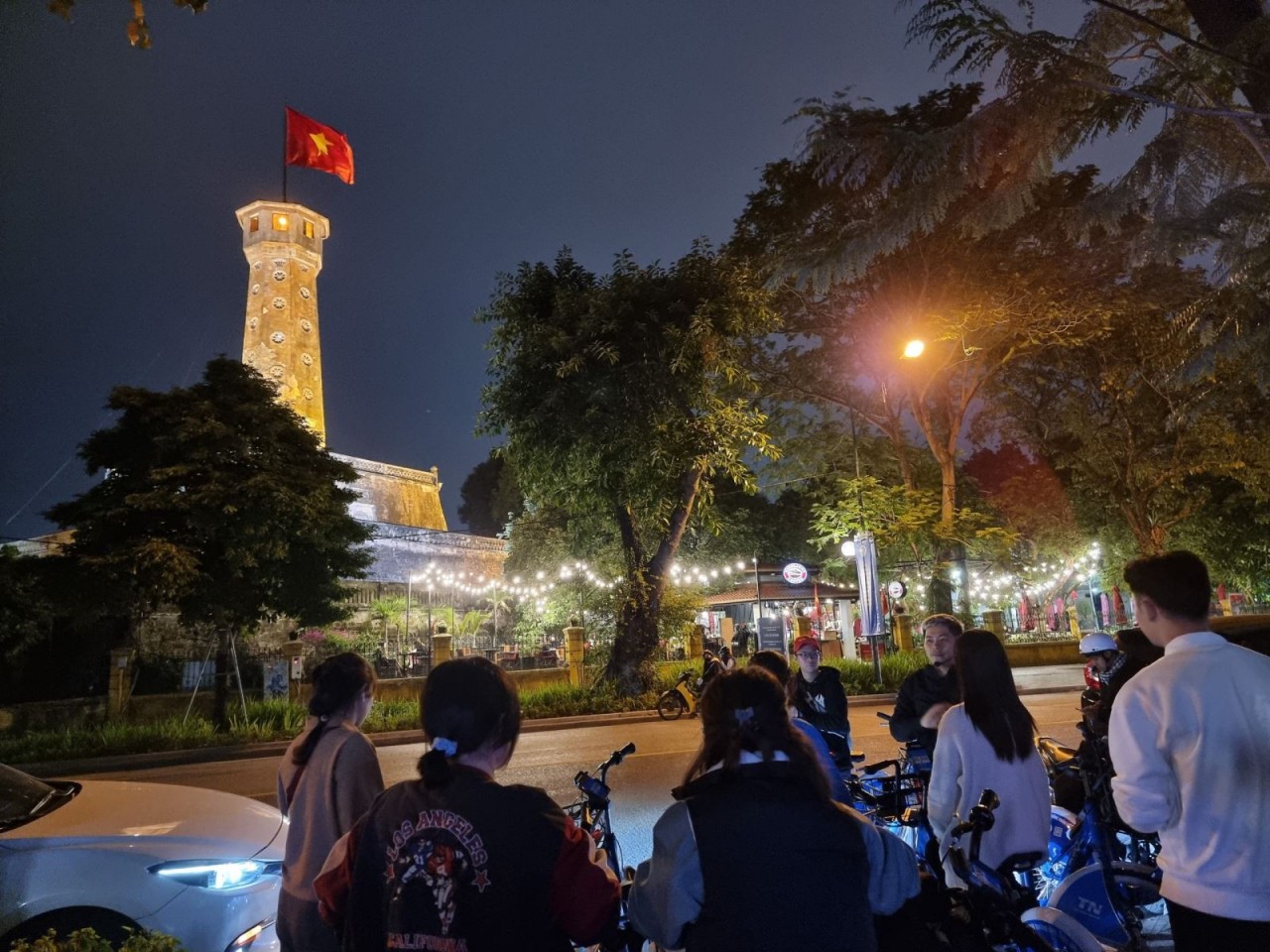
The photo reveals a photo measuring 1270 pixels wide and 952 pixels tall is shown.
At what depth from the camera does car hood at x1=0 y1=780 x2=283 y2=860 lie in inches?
144

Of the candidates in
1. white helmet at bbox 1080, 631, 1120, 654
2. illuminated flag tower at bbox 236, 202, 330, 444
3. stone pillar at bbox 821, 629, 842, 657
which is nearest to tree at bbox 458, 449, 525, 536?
illuminated flag tower at bbox 236, 202, 330, 444

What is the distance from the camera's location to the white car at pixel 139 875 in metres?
3.46

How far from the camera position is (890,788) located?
4664 millimetres

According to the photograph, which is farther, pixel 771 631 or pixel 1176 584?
pixel 771 631

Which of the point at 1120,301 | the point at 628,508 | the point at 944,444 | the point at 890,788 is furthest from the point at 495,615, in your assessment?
the point at 890,788

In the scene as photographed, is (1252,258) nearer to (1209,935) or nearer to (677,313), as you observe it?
(1209,935)

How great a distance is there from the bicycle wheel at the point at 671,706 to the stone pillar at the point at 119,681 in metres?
11.9

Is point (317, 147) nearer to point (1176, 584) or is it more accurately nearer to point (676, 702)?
point (676, 702)

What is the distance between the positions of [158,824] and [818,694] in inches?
160

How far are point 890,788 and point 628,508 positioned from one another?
48.3 feet

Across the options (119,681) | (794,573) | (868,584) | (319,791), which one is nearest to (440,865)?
(319,791)

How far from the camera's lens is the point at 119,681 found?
693 inches

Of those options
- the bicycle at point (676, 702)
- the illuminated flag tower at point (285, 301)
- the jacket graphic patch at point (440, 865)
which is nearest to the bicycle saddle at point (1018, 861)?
the jacket graphic patch at point (440, 865)

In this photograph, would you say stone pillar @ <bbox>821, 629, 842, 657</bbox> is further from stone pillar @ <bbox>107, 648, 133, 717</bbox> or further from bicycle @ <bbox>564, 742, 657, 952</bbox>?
bicycle @ <bbox>564, 742, 657, 952</bbox>
